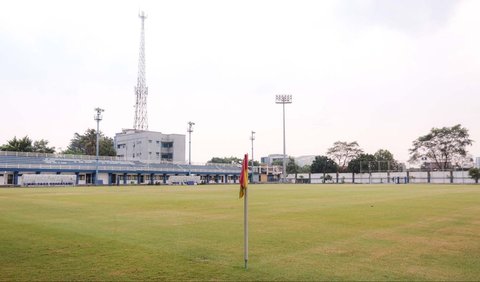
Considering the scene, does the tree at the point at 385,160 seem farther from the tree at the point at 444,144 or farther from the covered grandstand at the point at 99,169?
the covered grandstand at the point at 99,169

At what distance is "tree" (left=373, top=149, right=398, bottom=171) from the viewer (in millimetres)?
122463

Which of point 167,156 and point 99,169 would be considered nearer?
point 99,169

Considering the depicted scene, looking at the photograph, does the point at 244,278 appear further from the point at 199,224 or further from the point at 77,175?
the point at 77,175

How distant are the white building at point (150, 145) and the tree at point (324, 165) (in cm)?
4177

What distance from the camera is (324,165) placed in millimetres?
126938

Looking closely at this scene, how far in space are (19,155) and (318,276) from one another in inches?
3090

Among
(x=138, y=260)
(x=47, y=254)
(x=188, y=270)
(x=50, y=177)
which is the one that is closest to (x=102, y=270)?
(x=138, y=260)

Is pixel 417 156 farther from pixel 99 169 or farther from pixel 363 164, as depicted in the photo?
pixel 99 169

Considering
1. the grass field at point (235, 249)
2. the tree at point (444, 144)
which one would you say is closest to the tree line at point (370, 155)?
the tree at point (444, 144)

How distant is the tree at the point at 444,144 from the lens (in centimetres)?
10806

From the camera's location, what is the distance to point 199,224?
14.8 m

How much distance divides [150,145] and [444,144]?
82.0 meters

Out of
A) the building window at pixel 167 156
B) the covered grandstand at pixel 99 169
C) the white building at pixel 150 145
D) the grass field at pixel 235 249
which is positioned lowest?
the grass field at pixel 235 249

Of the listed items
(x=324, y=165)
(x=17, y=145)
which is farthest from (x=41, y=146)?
(x=324, y=165)
